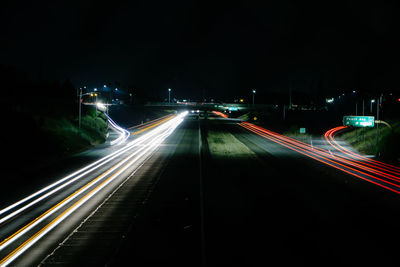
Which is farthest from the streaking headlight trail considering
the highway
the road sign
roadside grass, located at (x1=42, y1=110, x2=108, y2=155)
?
the road sign

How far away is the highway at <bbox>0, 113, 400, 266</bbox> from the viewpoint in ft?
31.4

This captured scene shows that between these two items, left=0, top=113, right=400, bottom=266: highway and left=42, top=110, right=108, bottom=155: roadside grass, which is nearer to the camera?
left=0, top=113, right=400, bottom=266: highway

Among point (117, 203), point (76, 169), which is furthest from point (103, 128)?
point (117, 203)

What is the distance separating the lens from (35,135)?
31.8 metres

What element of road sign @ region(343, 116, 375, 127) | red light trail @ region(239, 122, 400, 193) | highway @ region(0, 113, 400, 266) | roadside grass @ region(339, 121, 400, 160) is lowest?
highway @ region(0, 113, 400, 266)

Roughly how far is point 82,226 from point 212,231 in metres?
5.16

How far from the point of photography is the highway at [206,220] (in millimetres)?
9562

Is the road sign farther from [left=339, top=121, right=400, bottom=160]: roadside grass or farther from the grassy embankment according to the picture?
the grassy embankment

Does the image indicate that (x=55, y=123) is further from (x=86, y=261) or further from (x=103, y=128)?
(x=86, y=261)

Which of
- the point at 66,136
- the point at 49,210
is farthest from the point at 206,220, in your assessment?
the point at 66,136

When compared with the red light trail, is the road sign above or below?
above

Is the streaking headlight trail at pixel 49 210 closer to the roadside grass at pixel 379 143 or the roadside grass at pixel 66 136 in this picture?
the roadside grass at pixel 66 136

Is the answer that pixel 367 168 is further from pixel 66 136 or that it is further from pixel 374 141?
pixel 66 136

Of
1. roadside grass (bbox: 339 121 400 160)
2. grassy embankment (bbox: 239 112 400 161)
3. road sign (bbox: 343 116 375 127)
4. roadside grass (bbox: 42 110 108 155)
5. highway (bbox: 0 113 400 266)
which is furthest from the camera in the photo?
road sign (bbox: 343 116 375 127)
